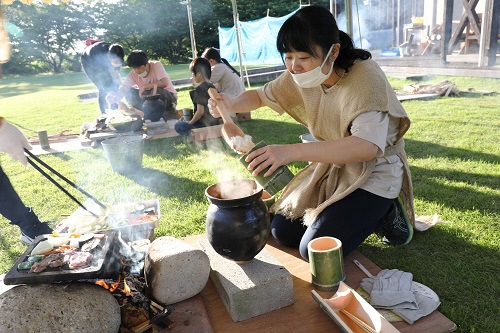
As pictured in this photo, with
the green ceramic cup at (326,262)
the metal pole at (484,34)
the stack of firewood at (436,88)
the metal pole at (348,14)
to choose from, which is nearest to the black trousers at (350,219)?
the green ceramic cup at (326,262)

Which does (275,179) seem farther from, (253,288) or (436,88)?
(436,88)

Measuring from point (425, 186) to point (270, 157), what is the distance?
2573 millimetres

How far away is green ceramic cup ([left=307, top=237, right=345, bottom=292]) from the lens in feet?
8.19

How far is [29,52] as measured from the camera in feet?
87.2

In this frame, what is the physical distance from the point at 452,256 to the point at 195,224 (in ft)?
7.16

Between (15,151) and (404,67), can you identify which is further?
(404,67)

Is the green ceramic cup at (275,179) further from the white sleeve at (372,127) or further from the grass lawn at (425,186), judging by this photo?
the grass lawn at (425,186)

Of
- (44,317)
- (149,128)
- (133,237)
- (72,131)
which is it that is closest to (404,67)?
(149,128)

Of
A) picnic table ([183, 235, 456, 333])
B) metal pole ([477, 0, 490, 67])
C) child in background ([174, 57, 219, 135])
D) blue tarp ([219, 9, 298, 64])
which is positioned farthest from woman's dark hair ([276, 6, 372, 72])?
blue tarp ([219, 9, 298, 64])

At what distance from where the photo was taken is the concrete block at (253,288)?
2.35m

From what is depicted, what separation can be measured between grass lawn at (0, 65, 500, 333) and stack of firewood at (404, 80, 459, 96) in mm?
255

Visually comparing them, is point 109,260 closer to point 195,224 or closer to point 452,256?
point 195,224

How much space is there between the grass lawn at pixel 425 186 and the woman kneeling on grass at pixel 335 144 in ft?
1.37

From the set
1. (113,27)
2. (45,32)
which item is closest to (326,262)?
(113,27)
